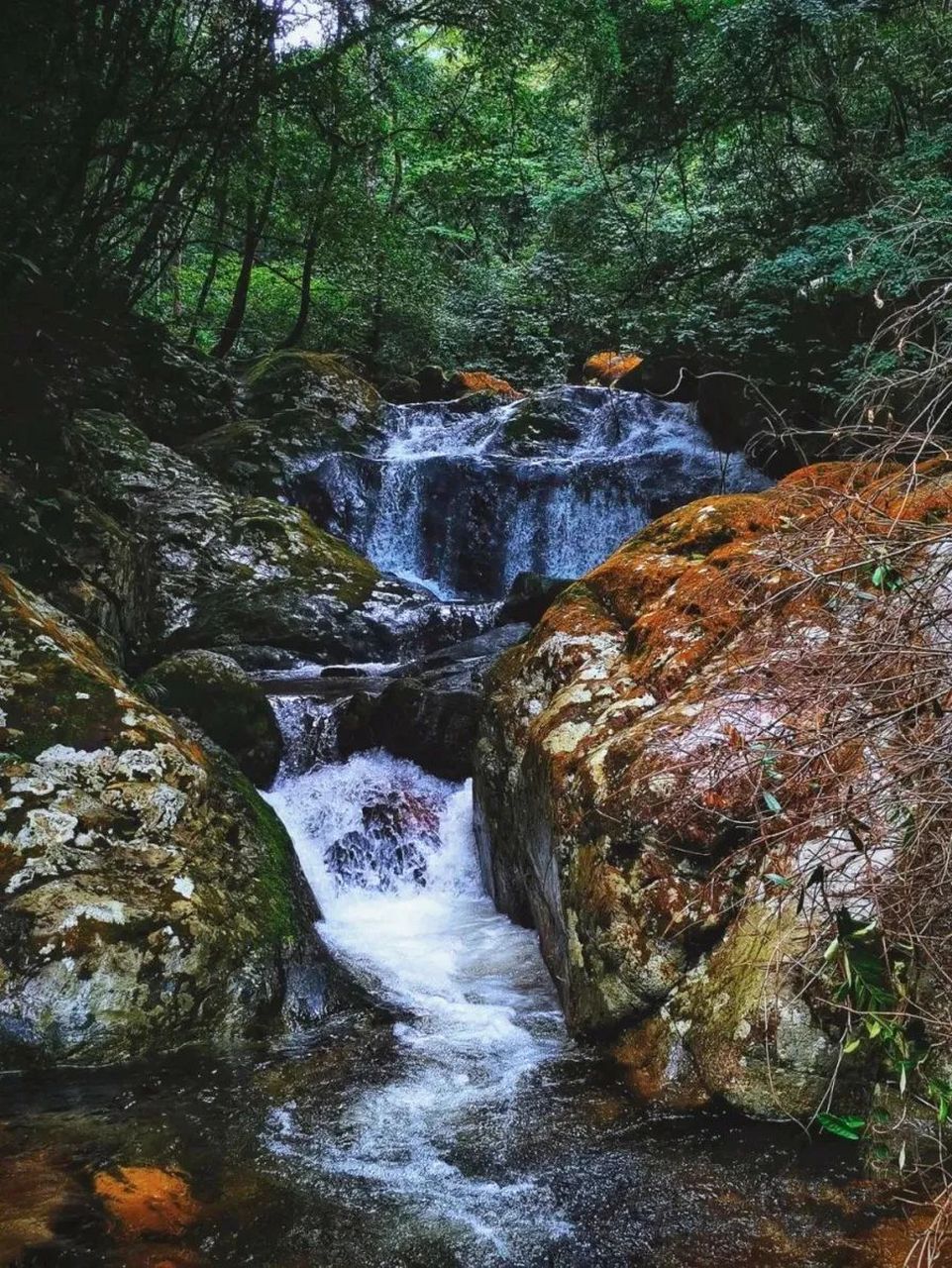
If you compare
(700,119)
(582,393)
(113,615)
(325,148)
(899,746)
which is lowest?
(899,746)

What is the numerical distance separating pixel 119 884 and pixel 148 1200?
61.3 inches

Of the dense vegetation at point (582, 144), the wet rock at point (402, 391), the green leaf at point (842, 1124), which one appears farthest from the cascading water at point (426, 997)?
the wet rock at point (402, 391)

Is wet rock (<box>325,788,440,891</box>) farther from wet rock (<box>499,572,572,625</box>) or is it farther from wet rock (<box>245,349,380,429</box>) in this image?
wet rock (<box>245,349,380,429</box>)

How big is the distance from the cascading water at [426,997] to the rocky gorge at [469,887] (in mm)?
17

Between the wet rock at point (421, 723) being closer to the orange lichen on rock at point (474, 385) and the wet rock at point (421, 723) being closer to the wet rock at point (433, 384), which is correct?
the orange lichen on rock at point (474, 385)

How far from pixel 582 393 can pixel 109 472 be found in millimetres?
8133

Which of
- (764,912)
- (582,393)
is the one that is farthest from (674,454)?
(764,912)

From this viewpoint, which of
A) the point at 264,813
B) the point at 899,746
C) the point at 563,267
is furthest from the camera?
the point at 563,267

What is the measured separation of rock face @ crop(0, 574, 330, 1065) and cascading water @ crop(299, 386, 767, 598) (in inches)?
356

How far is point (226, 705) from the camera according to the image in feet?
23.7

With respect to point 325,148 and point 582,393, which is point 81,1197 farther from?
point 582,393

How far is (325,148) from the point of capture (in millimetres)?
13148

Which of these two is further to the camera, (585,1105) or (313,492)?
(313,492)

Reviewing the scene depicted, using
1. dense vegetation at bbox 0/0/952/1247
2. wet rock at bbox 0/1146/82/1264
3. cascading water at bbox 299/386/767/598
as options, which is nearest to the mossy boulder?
dense vegetation at bbox 0/0/952/1247
